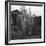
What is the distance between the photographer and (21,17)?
164cm

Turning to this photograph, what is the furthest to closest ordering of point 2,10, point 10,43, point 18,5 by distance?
point 18,5, point 10,43, point 2,10

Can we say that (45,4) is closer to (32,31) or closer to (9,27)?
(32,31)

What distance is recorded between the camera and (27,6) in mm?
1640

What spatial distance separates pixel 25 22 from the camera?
164 cm

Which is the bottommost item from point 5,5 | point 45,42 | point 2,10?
point 45,42

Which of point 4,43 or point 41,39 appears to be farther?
point 41,39

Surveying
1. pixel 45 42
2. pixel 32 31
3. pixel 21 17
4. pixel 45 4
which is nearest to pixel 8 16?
pixel 21 17

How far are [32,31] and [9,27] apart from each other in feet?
1.96

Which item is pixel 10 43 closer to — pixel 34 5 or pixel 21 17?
pixel 21 17

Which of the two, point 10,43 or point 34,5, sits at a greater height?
point 34,5

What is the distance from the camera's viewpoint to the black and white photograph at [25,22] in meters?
1.60

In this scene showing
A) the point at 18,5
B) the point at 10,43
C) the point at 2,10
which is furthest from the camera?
the point at 18,5

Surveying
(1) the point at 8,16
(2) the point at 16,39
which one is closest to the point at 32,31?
(2) the point at 16,39

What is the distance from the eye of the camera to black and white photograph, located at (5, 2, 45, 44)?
1603 millimetres
